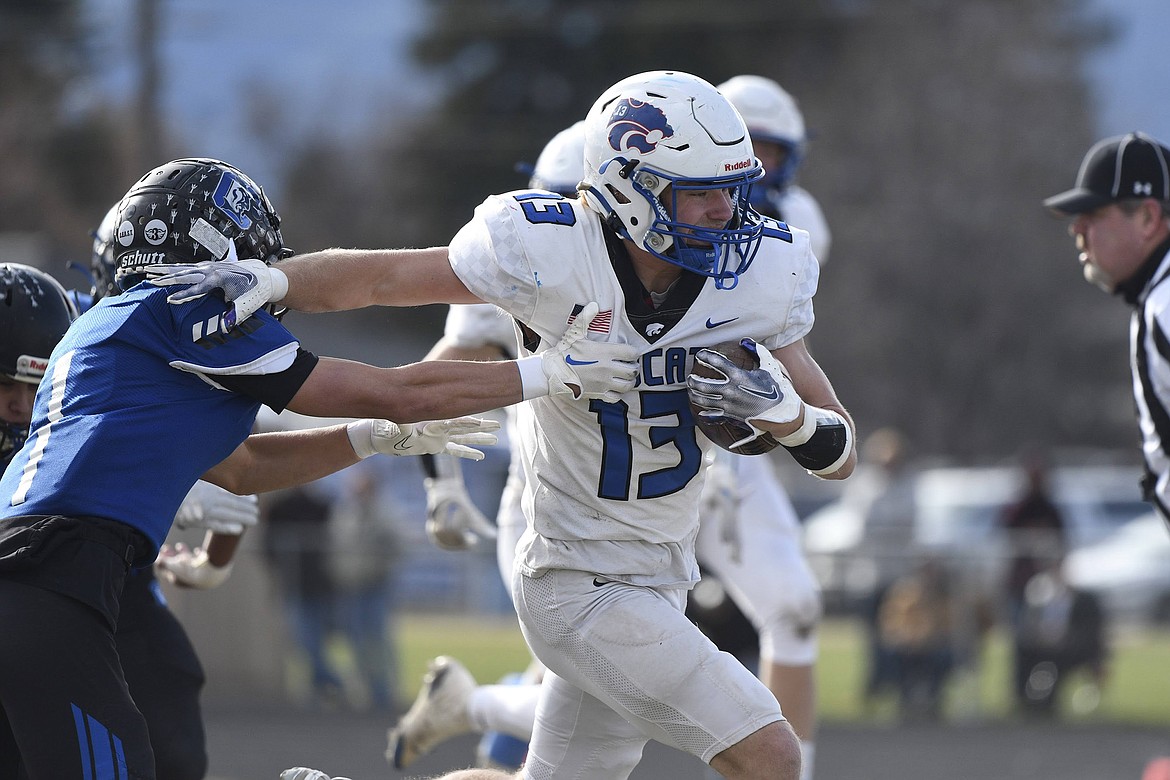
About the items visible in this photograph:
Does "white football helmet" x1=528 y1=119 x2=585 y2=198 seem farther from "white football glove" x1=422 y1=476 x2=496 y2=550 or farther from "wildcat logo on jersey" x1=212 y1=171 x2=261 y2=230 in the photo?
"wildcat logo on jersey" x1=212 y1=171 x2=261 y2=230

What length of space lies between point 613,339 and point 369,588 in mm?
7771

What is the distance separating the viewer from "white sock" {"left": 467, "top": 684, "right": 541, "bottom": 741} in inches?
198

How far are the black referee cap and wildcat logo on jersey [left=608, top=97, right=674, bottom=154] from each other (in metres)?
1.84

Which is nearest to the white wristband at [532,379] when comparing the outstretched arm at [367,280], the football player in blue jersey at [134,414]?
the football player in blue jersey at [134,414]

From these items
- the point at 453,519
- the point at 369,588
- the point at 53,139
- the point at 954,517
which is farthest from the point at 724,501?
the point at 53,139

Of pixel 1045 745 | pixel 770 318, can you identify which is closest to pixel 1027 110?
pixel 1045 745

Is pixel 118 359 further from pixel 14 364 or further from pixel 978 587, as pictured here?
pixel 978 587

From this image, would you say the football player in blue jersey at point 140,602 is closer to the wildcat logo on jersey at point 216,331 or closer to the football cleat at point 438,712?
the wildcat logo on jersey at point 216,331

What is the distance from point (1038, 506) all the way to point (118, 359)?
30.0 ft

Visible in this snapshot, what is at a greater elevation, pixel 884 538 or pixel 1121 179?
pixel 1121 179

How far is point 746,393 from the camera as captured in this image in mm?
3541

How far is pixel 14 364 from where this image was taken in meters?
3.97

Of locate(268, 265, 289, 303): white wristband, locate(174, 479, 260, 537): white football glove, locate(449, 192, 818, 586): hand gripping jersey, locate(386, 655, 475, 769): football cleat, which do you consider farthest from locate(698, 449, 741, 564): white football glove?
locate(268, 265, 289, 303): white wristband

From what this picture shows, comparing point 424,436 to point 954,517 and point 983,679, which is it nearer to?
point 983,679
